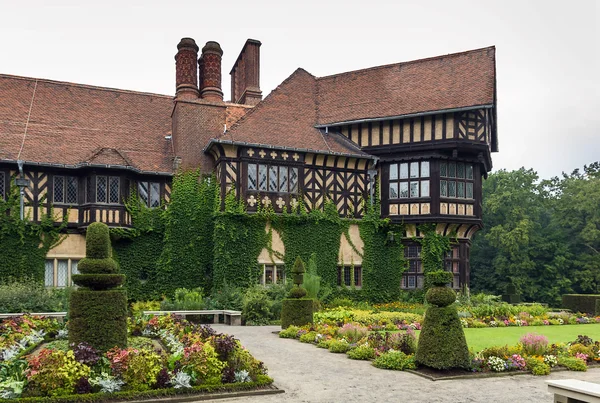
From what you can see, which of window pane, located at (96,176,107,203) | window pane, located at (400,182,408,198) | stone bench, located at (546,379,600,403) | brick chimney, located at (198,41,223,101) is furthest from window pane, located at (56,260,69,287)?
stone bench, located at (546,379,600,403)

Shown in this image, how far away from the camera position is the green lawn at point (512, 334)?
49.7ft

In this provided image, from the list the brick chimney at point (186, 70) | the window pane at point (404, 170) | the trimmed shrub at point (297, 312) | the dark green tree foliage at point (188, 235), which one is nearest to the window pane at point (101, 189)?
the dark green tree foliage at point (188, 235)

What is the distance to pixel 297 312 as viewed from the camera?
1747 centimetres

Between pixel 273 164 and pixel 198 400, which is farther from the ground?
pixel 273 164

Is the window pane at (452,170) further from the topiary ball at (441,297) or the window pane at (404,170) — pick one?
the topiary ball at (441,297)

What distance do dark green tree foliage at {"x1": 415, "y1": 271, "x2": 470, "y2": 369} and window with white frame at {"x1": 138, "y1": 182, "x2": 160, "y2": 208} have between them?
15.5 meters

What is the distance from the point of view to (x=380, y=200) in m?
Answer: 26.1

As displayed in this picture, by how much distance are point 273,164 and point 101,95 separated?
962cm

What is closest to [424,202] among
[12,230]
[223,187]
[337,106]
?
[337,106]

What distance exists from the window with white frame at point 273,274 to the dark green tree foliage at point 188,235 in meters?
2.05

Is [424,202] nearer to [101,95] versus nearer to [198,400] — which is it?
[101,95]

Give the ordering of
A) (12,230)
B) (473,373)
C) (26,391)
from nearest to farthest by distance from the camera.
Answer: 1. (26,391)
2. (473,373)
3. (12,230)

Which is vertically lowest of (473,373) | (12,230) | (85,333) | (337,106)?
(473,373)

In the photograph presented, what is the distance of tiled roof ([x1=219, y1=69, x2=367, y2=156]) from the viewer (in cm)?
2434
